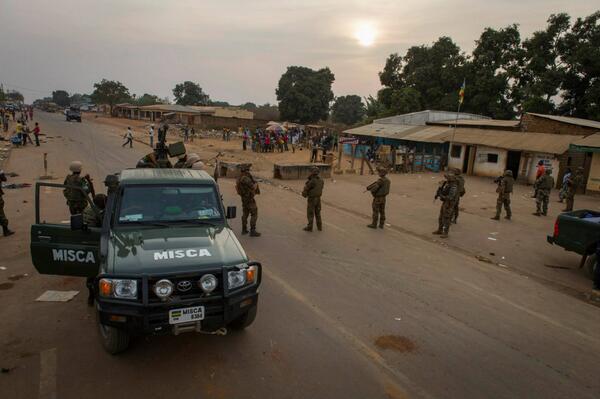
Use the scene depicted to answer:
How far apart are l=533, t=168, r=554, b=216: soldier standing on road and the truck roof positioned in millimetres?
12282

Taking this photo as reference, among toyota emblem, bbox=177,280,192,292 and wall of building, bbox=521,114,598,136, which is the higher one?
wall of building, bbox=521,114,598,136

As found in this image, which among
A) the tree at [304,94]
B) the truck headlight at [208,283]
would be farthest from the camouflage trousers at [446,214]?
the tree at [304,94]

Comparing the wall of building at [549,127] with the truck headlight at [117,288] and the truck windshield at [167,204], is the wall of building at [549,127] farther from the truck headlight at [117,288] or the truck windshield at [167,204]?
the truck headlight at [117,288]

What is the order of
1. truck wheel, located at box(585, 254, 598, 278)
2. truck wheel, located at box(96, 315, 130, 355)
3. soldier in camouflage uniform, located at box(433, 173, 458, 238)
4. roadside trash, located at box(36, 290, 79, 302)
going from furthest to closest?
1. soldier in camouflage uniform, located at box(433, 173, 458, 238)
2. truck wheel, located at box(585, 254, 598, 278)
3. roadside trash, located at box(36, 290, 79, 302)
4. truck wheel, located at box(96, 315, 130, 355)

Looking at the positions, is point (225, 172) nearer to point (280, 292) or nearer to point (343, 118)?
point (280, 292)

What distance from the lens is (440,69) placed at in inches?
1625

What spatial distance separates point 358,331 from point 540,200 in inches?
465

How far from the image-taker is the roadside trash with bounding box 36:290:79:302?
5621 millimetres

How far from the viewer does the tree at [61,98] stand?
163m

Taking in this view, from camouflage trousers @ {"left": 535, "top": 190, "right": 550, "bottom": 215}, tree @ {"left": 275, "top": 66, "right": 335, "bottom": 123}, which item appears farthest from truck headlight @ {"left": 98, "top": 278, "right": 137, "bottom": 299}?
tree @ {"left": 275, "top": 66, "right": 335, "bottom": 123}

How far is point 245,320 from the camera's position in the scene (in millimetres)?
4742

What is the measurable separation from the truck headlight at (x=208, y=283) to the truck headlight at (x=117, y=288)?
0.62 m

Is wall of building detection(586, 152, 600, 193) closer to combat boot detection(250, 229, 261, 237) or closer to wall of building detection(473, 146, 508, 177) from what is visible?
wall of building detection(473, 146, 508, 177)

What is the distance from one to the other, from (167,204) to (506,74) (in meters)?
38.0
